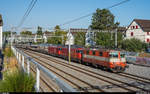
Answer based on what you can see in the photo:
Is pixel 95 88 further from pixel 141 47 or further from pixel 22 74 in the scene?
pixel 141 47

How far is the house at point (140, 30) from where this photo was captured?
5634 centimetres

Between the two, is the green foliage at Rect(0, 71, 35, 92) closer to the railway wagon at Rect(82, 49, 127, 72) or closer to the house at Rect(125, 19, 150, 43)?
the railway wagon at Rect(82, 49, 127, 72)

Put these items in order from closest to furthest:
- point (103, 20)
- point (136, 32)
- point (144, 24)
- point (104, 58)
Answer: point (104, 58), point (144, 24), point (136, 32), point (103, 20)

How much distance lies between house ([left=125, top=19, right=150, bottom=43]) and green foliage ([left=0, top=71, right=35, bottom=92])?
52991 mm

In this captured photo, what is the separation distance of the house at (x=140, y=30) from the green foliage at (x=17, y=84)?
174 ft

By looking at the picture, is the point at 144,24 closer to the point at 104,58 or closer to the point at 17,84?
the point at 104,58

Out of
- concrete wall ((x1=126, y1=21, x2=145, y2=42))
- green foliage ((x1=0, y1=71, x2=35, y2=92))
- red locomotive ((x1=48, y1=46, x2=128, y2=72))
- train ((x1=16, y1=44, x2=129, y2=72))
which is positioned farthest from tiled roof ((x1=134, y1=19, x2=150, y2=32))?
green foliage ((x1=0, y1=71, x2=35, y2=92))

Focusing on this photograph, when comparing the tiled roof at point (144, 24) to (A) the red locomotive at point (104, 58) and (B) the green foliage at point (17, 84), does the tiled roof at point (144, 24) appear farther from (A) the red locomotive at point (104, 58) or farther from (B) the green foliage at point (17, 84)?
(B) the green foliage at point (17, 84)

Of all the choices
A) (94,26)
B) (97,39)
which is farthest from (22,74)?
(94,26)

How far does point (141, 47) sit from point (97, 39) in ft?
38.0

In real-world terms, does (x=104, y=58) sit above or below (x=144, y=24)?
below

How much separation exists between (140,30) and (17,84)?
56.2 metres

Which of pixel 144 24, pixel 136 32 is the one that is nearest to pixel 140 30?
pixel 136 32

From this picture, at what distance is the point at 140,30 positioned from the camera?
189 ft
